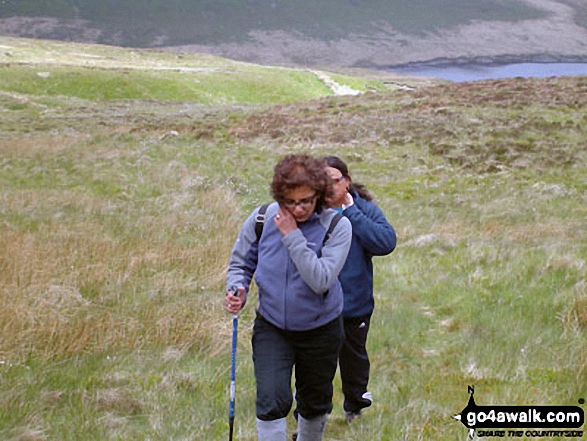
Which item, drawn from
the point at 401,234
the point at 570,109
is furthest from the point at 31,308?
the point at 570,109

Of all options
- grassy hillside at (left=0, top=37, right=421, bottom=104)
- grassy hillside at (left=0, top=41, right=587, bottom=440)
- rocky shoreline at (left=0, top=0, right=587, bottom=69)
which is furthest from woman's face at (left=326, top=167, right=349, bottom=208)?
rocky shoreline at (left=0, top=0, right=587, bottom=69)

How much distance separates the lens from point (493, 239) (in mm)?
10781

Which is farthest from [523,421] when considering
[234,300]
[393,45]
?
[393,45]

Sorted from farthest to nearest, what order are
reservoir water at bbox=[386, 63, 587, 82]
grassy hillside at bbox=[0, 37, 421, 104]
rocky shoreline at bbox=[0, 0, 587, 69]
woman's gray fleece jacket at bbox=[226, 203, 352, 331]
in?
rocky shoreline at bbox=[0, 0, 587, 69], reservoir water at bbox=[386, 63, 587, 82], grassy hillside at bbox=[0, 37, 421, 104], woman's gray fleece jacket at bbox=[226, 203, 352, 331]

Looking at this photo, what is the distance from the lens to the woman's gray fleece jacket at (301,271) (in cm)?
356

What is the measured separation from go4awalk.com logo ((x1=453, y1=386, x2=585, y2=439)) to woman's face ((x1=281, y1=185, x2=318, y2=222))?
205 cm

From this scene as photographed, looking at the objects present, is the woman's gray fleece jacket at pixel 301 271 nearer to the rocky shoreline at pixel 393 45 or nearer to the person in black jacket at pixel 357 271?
the person in black jacket at pixel 357 271

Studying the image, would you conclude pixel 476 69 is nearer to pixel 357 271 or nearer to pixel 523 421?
pixel 357 271

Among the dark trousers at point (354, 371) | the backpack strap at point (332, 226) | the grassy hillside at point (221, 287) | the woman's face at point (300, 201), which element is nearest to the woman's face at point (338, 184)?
the backpack strap at point (332, 226)

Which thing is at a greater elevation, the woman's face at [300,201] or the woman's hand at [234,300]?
the woman's face at [300,201]

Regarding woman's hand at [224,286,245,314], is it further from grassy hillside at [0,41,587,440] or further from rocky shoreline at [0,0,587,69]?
rocky shoreline at [0,0,587,69]

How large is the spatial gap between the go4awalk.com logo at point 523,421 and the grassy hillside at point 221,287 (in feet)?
0.40

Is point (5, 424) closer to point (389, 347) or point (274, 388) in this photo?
point (274, 388)

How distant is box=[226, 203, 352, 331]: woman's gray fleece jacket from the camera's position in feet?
A: 11.7
